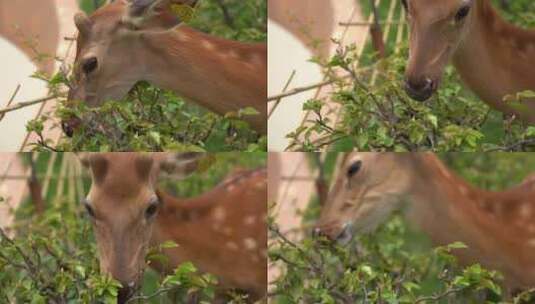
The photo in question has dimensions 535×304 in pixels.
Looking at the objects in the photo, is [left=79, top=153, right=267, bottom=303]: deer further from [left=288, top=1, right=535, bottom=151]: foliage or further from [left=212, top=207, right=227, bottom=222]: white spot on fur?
[left=288, top=1, right=535, bottom=151]: foliage

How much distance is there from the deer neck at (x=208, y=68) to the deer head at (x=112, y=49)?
2cm

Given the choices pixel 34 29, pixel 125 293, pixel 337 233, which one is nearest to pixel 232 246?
pixel 337 233

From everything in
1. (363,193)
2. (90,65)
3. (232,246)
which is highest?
(90,65)

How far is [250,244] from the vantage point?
304 centimetres

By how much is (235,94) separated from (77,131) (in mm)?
352

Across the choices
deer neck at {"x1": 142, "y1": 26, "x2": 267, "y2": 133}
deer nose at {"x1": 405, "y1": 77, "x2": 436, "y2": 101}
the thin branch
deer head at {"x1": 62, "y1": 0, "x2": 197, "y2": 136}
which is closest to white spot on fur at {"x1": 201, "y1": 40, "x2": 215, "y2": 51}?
deer neck at {"x1": 142, "y1": 26, "x2": 267, "y2": 133}

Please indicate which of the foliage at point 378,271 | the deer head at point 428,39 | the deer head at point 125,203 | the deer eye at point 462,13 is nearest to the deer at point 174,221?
the deer head at point 125,203

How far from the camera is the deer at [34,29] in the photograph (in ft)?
9.56

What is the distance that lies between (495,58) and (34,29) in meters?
0.98

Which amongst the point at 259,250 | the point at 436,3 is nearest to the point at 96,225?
the point at 259,250

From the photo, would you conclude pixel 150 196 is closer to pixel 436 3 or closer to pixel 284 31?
pixel 284 31

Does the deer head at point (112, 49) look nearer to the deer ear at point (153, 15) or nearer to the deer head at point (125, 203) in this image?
the deer ear at point (153, 15)

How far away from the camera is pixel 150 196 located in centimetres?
282

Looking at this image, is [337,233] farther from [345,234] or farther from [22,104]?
[22,104]
